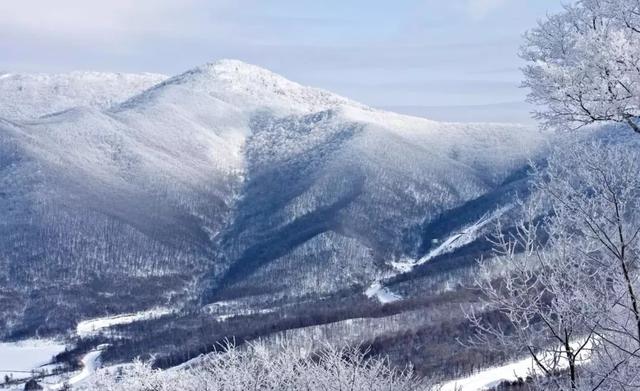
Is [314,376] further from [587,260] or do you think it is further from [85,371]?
[85,371]

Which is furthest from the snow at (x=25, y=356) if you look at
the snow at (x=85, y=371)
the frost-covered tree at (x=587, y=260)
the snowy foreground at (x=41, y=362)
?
the frost-covered tree at (x=587, y=260)

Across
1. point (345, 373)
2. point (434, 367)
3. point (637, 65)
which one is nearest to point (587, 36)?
point (637, 65)

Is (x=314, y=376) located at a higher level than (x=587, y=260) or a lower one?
lower

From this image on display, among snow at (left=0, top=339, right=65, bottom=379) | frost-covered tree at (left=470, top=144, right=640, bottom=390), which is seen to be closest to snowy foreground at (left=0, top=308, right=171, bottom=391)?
A: snow at (left=0, top=339, right=65, bottom=379)

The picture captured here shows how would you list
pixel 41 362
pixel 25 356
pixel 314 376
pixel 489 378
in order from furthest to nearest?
pixel 25 356
pixel 41 362
pixel 489 378
pixel 314 376

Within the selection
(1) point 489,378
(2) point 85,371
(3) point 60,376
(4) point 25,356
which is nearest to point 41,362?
(4) point 25,356
